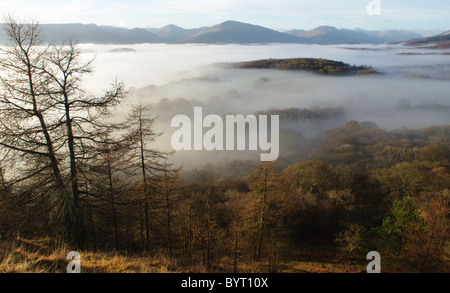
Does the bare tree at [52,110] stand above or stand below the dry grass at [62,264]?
above

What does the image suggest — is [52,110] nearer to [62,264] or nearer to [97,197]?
[97,197]

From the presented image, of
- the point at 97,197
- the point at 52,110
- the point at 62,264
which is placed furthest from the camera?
the point at 97,197

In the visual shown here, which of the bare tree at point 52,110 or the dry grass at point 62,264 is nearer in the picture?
the dry grass at point 62,264

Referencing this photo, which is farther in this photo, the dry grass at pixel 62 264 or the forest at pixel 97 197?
the forest at pixel 97 197

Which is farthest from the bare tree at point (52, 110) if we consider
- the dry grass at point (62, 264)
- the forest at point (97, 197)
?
the dry grass at point (62, 264)

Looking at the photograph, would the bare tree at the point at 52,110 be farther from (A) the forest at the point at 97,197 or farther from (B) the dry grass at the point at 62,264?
(B) the dry grass at the point at 62,264

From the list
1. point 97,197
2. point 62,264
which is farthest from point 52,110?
point 62,264

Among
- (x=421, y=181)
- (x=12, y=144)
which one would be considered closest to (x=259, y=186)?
(x=12, y=144)

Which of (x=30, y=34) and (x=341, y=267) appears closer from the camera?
(x=30, y=34)

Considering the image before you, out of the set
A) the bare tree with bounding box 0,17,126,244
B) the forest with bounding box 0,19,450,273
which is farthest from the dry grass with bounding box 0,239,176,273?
the bare tree with bounding box 0,17,126,244

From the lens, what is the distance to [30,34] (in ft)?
25.7

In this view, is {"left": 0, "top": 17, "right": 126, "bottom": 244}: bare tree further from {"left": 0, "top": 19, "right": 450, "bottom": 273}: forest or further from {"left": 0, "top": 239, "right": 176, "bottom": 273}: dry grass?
{"left": 0, "top": 239, "right": 176, "bottom": 273}: dry grass
